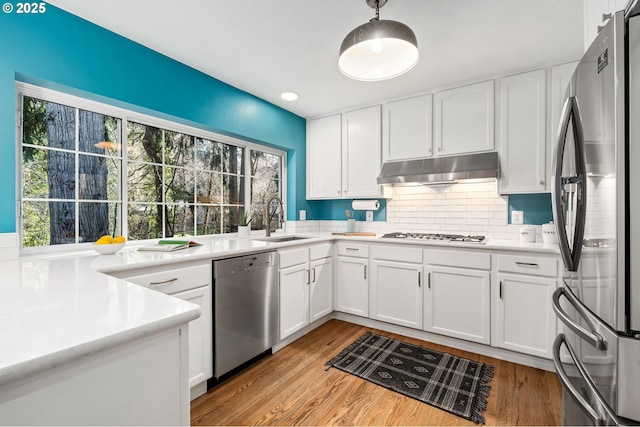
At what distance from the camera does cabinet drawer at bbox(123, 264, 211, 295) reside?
1.64 meters

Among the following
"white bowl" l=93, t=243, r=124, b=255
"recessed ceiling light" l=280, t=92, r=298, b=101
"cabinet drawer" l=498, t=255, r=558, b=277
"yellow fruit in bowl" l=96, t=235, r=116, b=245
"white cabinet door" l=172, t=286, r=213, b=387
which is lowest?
"white cabinet door" l=172, t=286, r=213, b=387

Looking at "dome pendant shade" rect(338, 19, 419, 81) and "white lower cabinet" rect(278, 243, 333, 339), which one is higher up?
"dome pendant shade" rect(338, 19, 419, 81)

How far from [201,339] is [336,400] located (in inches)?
36.9

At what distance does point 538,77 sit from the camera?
2479mm

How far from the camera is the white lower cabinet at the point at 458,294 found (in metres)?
2.42

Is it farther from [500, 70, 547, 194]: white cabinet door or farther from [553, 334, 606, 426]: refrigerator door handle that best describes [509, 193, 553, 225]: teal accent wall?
[553, 334, 606, 426]: refrigerator door handle

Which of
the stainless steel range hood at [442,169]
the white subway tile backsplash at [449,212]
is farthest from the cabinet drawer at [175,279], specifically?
the stainless steel range hood at [442,169]

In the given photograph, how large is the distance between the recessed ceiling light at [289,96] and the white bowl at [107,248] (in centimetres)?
204

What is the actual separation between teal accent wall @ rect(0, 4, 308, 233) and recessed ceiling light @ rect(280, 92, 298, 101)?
0.96 feet

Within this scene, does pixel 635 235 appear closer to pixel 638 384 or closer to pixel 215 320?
pixel 638 384

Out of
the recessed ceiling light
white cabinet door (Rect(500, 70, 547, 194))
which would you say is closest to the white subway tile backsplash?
white cabinet door (Rect(500, 70, 547, 194))

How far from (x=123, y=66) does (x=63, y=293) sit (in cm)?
176

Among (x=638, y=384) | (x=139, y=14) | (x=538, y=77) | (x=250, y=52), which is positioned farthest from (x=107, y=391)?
(x=538, y=77)

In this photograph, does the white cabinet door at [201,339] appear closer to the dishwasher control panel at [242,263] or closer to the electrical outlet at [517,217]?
the dishwasher control panel at [242,263]
